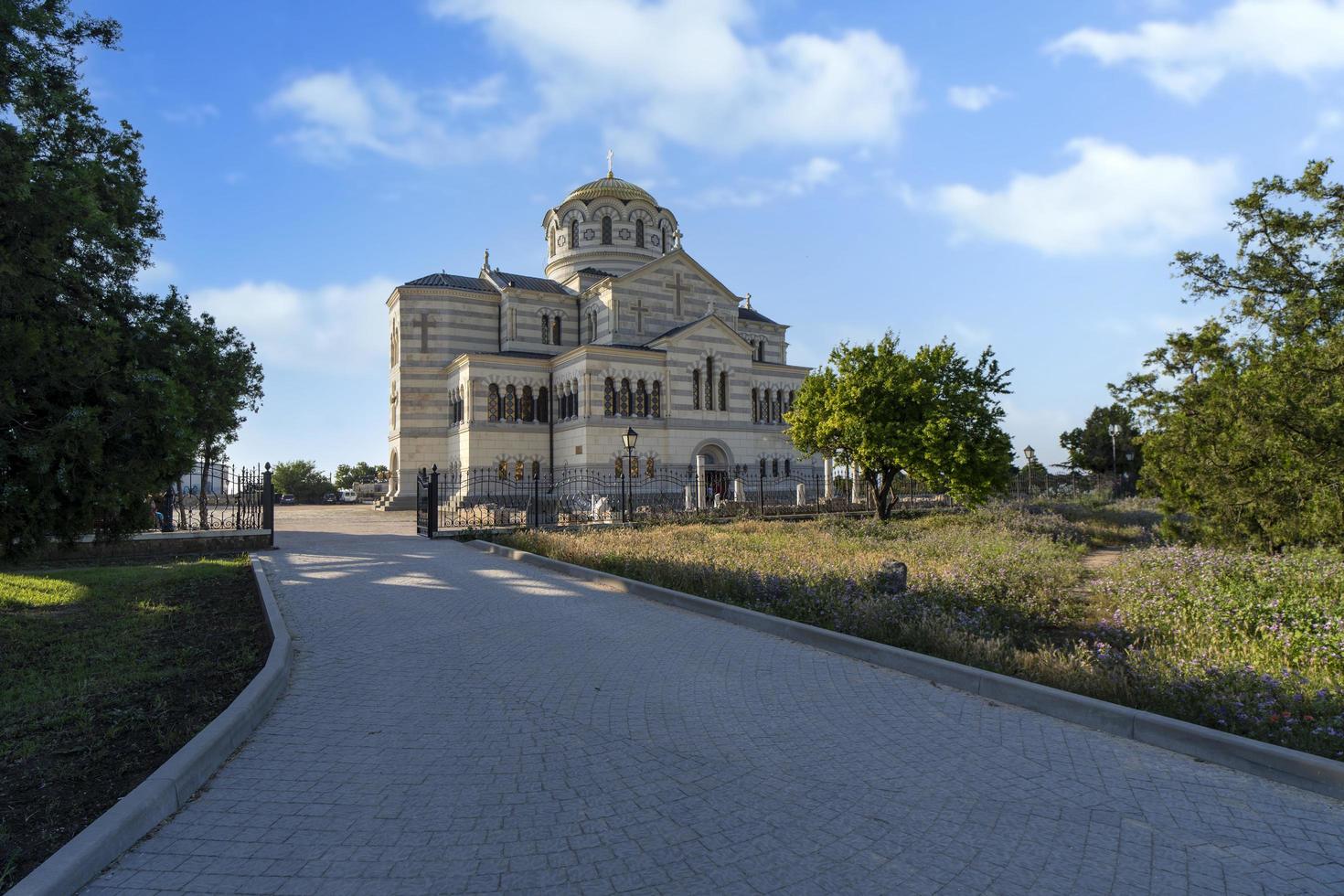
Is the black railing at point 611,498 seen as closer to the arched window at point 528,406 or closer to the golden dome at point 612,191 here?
the arched window at point 528,406

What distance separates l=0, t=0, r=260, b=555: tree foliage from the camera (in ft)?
21.5

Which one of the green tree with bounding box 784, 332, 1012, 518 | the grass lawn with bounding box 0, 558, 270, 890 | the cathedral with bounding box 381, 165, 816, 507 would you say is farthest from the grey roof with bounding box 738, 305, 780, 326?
the grass lawn with bounding box 0, 558, 270, 890

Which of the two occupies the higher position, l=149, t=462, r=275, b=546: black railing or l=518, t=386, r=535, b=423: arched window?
l=518, t=386, r=535, b=423: arched window

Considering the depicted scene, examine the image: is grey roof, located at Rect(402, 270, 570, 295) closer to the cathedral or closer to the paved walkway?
the cathedral

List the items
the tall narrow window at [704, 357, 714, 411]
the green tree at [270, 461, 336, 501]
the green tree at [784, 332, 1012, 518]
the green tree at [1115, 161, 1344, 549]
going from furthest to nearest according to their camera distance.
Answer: the green tree at [270, 461, 336, 501], the tall narrow window at [704, 357, 714, 411], the green tree at [784, 332, 1012, 518], the green tree at [1115, 161, 1344, 549]

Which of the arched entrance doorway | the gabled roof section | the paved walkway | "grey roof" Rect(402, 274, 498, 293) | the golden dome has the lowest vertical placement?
the paved walkway

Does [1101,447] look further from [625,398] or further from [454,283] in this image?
[454,283]

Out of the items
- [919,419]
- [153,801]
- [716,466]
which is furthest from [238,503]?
[716,466]

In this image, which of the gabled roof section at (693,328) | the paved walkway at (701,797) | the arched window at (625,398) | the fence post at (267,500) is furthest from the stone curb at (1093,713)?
the gabled roof section at (693,328)

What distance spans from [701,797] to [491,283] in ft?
128

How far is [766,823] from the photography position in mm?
3699

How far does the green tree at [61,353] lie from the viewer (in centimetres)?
656

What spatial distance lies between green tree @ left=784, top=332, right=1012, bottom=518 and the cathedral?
38.8 feet

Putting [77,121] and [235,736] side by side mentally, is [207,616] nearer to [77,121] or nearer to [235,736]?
[235,736]
